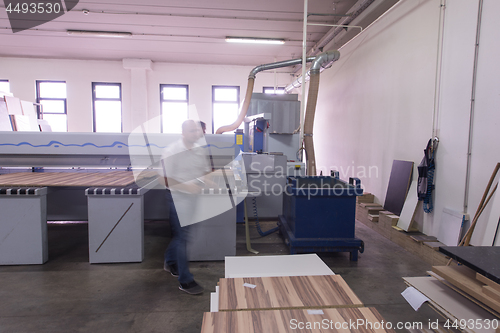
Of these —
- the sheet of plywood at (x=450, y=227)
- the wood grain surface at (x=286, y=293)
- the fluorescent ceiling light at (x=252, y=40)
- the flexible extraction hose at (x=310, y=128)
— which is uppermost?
the fluorescent ceiling light at (x=252, y=40)

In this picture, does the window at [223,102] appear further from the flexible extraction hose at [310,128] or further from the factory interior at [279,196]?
the flexible extraction hose at [310,128]

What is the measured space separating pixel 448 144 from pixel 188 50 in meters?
5.40

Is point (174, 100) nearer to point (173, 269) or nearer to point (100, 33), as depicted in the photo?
point (100, 33)

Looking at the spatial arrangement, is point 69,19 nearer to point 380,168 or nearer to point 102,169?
point 102,169

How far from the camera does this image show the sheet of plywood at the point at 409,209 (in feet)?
9.30

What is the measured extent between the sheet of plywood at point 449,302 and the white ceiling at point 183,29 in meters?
3.48

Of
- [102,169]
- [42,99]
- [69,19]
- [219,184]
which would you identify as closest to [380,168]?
[219,184]

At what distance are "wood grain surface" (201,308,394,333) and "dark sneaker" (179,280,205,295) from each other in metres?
1.26

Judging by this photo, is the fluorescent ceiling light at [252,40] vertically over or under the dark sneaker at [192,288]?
over

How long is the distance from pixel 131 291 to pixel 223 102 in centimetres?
596

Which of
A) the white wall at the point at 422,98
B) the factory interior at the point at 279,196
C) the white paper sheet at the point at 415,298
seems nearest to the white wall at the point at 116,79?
the factory interior at the point at 279,196

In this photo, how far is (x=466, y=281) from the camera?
0.93 metres

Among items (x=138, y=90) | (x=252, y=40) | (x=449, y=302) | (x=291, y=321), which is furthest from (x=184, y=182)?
(x=138, y=90)

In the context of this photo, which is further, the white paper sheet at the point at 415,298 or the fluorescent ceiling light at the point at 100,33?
the fluorescent ceiling light at the point at 100,33
